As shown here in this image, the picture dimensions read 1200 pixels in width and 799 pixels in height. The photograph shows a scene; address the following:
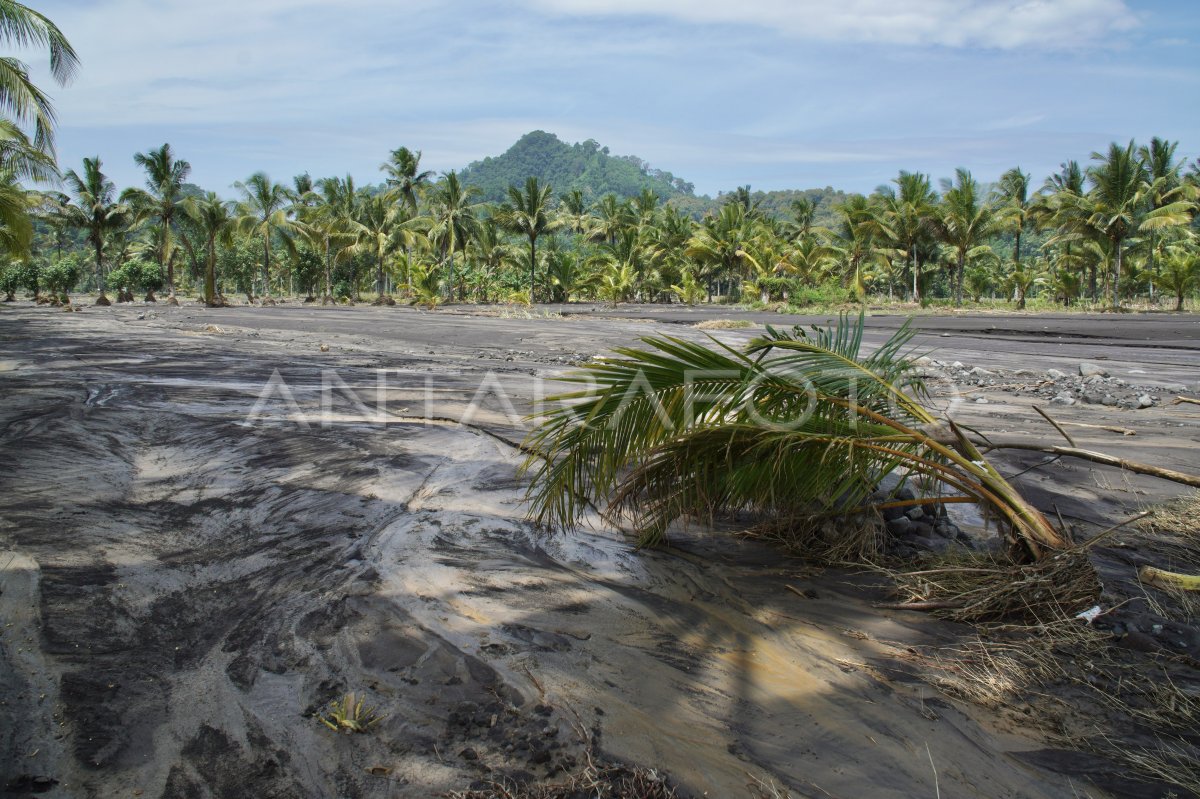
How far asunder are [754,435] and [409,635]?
204 centimetres

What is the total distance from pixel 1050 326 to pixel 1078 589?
2593 cm

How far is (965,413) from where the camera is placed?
900 centimetres

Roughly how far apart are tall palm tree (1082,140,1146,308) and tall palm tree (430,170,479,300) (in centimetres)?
3871

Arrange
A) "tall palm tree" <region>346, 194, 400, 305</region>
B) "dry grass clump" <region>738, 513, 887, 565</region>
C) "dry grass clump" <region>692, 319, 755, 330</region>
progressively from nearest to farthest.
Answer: "dry grass clump" <region>738, 513, 887, 565</region> → "dry grass clump" <region>692, 319, 755, 330</region> → "tall palm tree" <region>346, 194, 400, 305</region>

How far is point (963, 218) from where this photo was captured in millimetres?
42438

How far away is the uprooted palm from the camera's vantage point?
382 centimetres

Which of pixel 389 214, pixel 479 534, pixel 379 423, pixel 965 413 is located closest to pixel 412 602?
pixel 479 534

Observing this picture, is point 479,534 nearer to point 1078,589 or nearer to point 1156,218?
point 1078,589

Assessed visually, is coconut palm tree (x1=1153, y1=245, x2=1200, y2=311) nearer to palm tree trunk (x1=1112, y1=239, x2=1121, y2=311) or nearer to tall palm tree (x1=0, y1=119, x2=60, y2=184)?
palm tree trunk (x1=1112, y1=239, x2=1121, y2=311)

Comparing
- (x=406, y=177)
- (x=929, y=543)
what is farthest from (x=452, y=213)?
(x=929, y=543)

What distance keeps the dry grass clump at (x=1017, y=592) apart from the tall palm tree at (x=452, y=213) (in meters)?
50.2

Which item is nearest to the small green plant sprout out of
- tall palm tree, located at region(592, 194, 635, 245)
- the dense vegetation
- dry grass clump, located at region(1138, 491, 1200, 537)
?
dry grass clump, located at region(1138, 491, 1200, 537)

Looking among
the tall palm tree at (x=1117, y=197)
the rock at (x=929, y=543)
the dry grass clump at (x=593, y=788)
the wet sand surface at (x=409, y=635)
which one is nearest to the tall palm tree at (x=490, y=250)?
the tall palm tree at (x=1117, y=197)

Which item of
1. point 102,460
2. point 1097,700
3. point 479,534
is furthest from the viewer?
point 102,460
